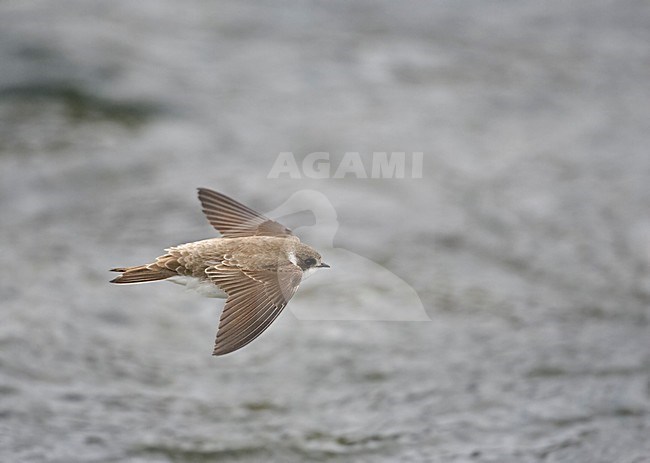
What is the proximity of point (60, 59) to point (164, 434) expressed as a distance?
4.78 m

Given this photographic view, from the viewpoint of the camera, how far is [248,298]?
215 centimetres

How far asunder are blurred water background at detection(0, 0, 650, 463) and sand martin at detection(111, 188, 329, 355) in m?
2.79

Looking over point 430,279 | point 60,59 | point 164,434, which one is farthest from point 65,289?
point 60,59

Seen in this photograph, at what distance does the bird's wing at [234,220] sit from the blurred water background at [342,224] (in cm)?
277

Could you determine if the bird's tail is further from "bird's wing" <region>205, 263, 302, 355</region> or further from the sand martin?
"bird's wing" <region>205, 263, 302, 355</region>

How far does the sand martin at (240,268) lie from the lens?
2.10 metres

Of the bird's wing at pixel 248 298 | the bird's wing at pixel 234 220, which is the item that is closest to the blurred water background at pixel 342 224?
the bird's wing at pixel 234 220

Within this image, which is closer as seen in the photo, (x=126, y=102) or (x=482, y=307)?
(x=482, y=307)

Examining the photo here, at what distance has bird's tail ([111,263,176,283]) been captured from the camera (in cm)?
224

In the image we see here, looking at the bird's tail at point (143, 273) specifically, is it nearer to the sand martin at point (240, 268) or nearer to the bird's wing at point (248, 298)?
the sand martin at point (240, 268)

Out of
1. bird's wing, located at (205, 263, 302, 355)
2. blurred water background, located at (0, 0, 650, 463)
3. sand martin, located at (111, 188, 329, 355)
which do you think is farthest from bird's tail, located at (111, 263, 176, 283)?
blurred water background, located at (0, 0, 650, 463)

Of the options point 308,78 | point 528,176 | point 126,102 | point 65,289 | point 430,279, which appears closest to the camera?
point 65,289

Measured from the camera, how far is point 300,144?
8.41m

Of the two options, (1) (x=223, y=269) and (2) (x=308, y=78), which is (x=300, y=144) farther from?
(1) (x=223, y=269)
